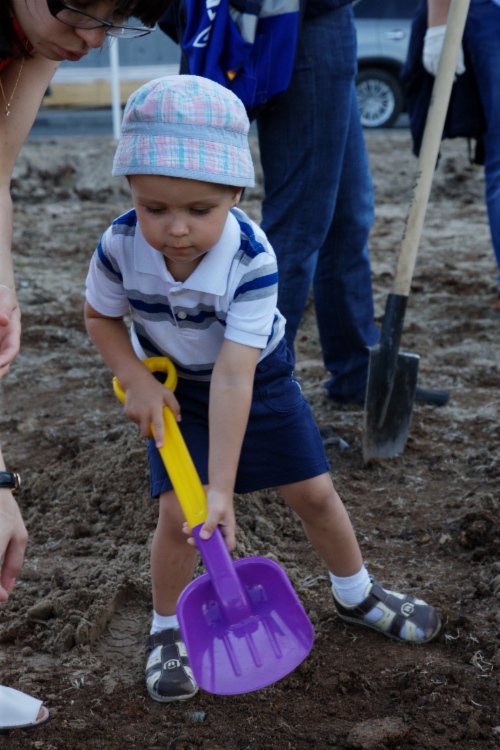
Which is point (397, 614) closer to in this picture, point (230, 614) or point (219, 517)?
point (230, 614)

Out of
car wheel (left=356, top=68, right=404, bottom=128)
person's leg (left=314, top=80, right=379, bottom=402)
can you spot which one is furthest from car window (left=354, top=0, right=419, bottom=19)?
person's leg (left=314, top=80, right=379, bottom=402)

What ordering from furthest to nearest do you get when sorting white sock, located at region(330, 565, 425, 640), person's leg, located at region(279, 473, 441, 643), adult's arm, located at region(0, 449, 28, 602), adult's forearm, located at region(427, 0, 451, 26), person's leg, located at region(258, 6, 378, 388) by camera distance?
adult's forearm, located at region(427, 0, 451, 26)
person's leg, located at region(258, 6, 378, 388)
white sock, located at region(330, 565, 425, 640)
person's leg, located at region(279, 473, 441, 643)
adult's arm, located at region(0, 449, 28, 602)

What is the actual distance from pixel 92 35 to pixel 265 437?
0.92m

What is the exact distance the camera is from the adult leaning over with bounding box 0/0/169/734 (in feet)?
5.38

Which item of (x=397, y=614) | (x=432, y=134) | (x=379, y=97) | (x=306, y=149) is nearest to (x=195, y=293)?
(x=397, y=614)

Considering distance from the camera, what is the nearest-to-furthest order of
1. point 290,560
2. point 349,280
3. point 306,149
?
point 290,560 < point 306,149 < point 349,280

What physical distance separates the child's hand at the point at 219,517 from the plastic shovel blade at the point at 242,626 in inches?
0.9

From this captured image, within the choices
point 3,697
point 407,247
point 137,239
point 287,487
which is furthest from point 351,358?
point 3,697

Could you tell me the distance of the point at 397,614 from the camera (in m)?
2.20

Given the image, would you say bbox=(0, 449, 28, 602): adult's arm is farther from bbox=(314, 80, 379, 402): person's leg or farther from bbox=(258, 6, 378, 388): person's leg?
bbox=(314, 80, 379, 402): person's leg

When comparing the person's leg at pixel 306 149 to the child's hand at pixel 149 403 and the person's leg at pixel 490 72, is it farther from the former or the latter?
the child's hand at pixel 149 403

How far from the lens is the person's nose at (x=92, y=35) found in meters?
1.73

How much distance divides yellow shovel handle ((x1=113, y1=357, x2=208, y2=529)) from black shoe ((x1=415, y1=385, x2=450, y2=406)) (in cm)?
183

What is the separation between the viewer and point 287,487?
6.68 feet
